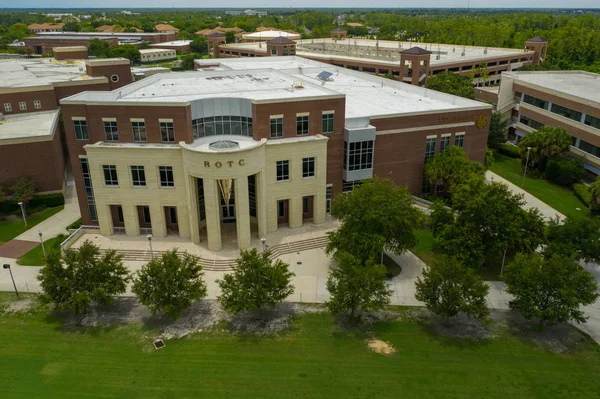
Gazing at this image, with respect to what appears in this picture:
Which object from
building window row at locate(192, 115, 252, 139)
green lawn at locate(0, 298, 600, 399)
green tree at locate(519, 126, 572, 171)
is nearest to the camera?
green lawn at locate(0, 298, 600, 399)

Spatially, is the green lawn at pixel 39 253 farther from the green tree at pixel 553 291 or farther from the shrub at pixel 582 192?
the shrub at pixel 582 192

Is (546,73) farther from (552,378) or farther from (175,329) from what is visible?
(175,329)

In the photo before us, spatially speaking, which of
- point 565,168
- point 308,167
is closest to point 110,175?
point 308,167

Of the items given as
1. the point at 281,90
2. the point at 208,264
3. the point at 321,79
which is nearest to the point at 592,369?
the point at 208,264

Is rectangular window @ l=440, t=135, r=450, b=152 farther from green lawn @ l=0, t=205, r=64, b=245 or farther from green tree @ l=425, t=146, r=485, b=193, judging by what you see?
green lawn @ l=0, t=205, r=64, b=245

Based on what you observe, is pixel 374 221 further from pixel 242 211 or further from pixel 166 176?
pixel 166 176

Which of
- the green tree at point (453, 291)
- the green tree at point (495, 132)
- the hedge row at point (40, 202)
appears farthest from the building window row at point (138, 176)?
the green tree at point (495, 132)

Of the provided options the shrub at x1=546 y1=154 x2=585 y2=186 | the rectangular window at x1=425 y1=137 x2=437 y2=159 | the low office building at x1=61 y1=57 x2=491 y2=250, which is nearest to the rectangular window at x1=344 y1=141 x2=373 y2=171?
the low office building at x1=61 y1=57 x2=491 y2=250
